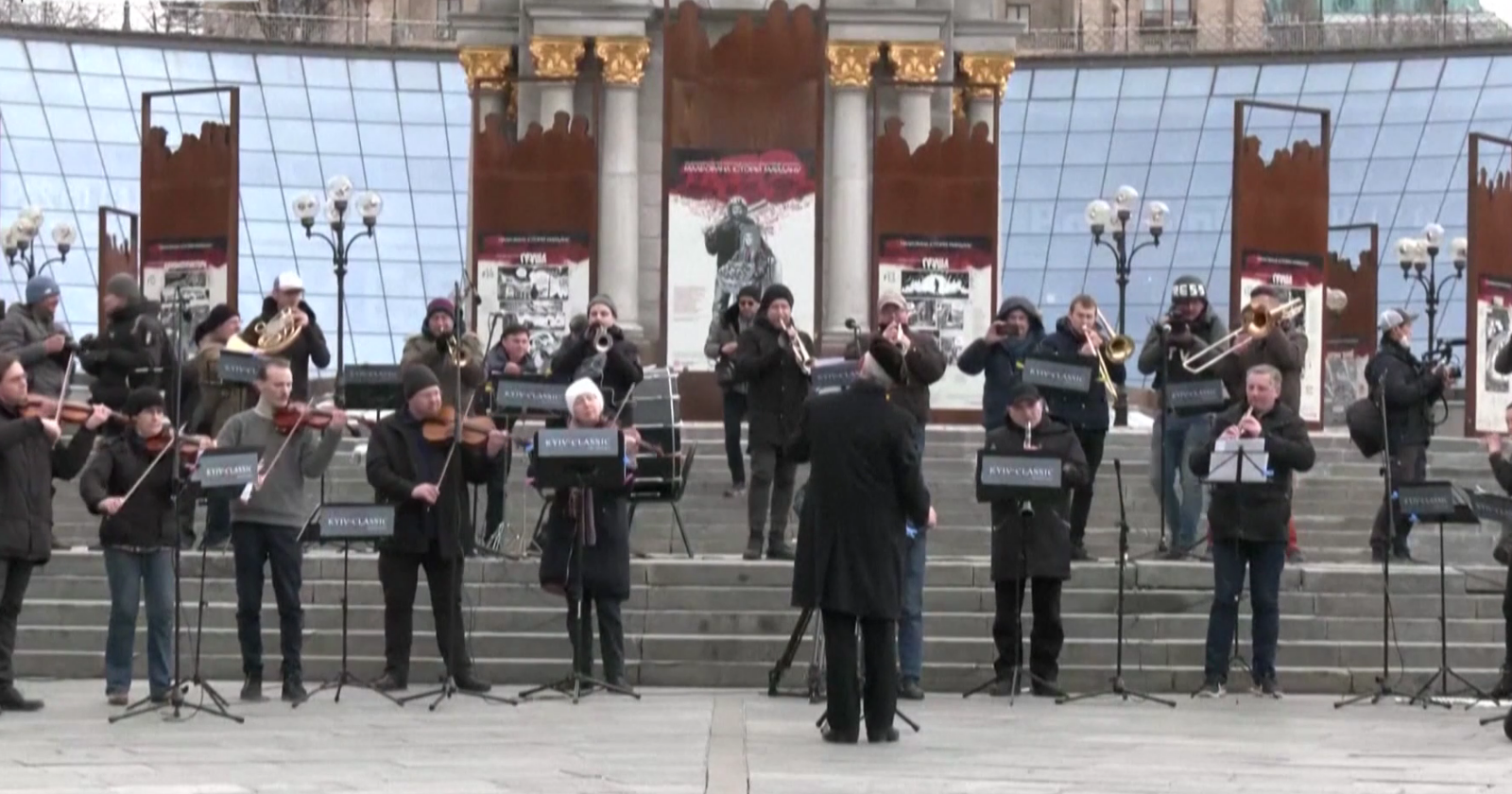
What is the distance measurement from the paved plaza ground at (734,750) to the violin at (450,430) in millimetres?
1427

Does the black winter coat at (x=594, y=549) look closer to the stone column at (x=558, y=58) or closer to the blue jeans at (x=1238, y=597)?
the blue jeans at (x=1238, y=597)

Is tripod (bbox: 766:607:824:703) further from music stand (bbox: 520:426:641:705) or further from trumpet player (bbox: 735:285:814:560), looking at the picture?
trumpet player (bbox: 735:285:814:560)

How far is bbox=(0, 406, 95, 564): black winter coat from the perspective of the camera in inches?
625

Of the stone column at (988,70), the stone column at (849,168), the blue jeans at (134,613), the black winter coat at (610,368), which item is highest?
the stone column at (988,70)

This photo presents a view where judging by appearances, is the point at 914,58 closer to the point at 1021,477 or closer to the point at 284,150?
the point at 1021,477

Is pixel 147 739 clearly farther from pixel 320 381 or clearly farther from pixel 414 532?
pixel 320 381

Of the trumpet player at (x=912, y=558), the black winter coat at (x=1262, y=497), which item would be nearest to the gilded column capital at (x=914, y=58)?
the trumpet player at (x=912, y=558)

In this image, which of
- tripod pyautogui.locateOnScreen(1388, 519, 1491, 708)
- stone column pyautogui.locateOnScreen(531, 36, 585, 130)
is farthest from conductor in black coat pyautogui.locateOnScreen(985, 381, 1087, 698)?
stone column pyautogui.locateOnScreen(531, 36, 585, 130)

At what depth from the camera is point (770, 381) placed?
19.7m

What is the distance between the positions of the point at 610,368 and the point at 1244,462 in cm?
461

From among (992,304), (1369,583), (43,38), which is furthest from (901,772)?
(43,38)

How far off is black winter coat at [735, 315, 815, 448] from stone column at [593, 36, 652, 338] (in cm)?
954

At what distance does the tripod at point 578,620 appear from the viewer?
1678 cm

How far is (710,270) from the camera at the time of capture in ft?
88.0
